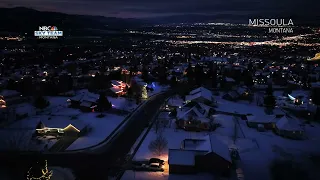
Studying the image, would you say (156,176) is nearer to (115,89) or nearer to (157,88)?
(115,89)

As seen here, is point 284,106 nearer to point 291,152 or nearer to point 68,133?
point 291,152

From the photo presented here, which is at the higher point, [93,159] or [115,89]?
[115,89]

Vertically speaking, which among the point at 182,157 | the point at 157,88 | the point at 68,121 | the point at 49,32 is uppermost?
the point at 49,32

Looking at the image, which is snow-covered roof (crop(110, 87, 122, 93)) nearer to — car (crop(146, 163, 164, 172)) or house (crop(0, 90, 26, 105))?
house (crop(0, 90, 26, 105))

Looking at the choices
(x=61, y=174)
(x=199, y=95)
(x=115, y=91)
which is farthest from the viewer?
(x=115, y=91)

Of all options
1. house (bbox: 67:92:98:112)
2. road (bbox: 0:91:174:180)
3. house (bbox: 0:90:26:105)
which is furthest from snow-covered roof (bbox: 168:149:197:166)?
house (bbox: 0:90:26:105)

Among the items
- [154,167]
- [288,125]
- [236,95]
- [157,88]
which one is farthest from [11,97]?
[288,125]
